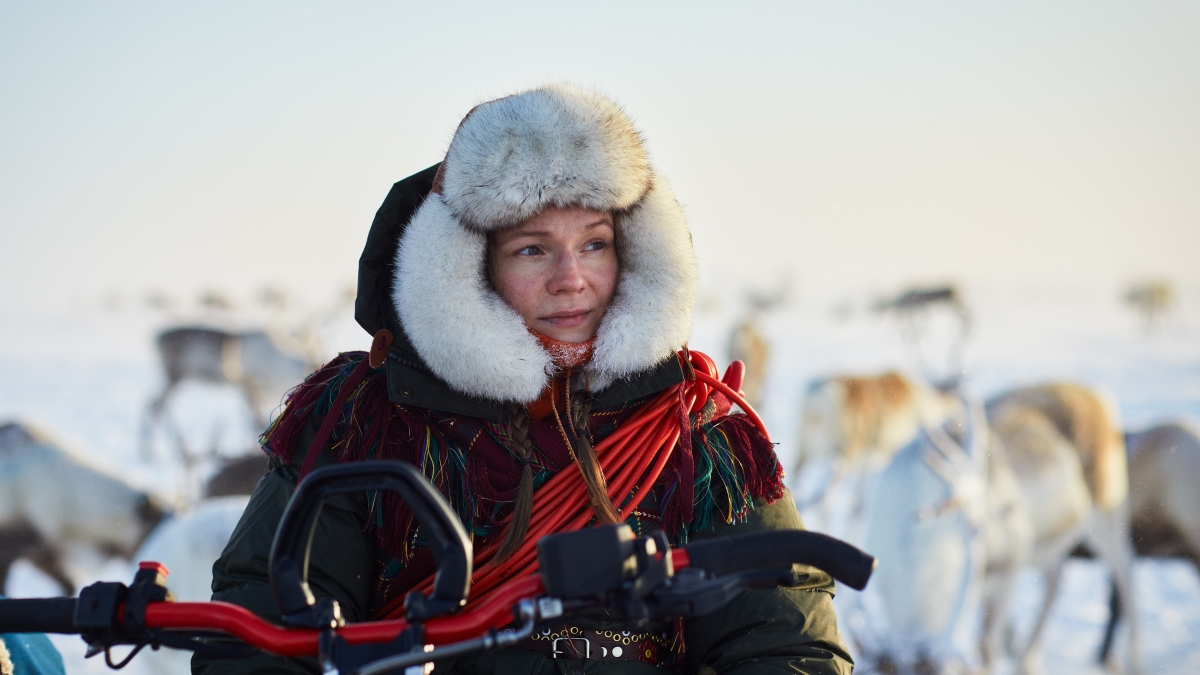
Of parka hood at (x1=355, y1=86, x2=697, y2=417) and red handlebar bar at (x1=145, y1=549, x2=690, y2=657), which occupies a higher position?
parka hood at (x1=355, y1=86, x2=697, y2=417)

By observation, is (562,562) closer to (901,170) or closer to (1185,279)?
(901,170)

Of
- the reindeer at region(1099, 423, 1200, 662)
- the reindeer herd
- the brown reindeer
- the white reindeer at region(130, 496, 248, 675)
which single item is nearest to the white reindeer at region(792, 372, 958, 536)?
the reindeer herd

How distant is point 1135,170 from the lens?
3.98m

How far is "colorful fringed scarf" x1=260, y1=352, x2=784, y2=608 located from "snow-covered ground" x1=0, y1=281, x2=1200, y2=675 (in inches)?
101

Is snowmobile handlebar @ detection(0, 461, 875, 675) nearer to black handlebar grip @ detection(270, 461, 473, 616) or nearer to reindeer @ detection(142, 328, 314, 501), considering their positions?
black handlebar grip @ detection(270, 461, 473, 616)

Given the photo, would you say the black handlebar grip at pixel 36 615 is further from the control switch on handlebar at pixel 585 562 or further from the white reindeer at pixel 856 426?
the white reindeer at pixel 856 426

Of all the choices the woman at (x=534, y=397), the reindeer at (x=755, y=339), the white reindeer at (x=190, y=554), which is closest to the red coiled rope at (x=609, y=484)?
the woman at (x=534, y=397)

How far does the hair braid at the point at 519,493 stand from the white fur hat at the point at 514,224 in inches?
2.2

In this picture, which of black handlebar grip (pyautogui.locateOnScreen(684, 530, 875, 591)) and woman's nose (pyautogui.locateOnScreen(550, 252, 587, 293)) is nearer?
black handlebar grip (pyautogui.locateOnScreen(684, 530, 875, 591))

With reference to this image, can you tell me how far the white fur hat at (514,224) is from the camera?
140 centimetres

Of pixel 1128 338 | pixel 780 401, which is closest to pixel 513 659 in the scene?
pixel 780 401

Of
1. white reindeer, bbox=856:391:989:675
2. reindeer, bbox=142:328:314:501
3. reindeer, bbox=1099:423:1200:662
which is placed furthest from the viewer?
reindeer, bbox=142:328:314:501

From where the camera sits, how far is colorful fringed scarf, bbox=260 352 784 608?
1.38 meters

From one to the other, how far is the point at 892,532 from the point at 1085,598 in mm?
994
